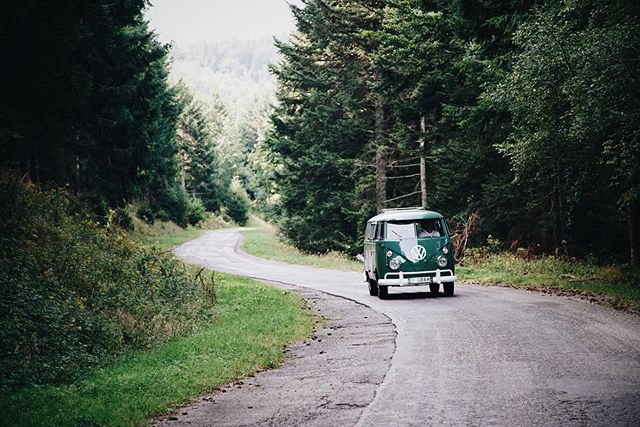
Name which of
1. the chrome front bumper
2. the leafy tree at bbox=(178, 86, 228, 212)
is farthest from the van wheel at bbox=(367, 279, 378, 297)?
the leafy tree at bbox=(178, 86, 228, 212)

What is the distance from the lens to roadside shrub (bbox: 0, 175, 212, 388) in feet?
32.7

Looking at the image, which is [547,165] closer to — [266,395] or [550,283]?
[550,283]

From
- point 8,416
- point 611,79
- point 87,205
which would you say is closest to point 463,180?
point 611,79

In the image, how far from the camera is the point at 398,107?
28375 mm

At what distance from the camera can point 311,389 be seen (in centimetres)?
780

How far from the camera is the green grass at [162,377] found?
689 centimetres

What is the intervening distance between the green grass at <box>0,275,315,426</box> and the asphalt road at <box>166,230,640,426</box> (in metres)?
0.62

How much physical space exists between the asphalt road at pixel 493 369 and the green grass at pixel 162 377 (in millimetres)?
616

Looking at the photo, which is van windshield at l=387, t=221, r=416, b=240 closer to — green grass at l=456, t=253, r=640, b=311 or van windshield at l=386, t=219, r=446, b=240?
van windshield at l=386, t=219, r=446, b=240

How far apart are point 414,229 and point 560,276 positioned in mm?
6116

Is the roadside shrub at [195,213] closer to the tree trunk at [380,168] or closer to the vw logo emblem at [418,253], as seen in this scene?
the tree trunk at [380,168]

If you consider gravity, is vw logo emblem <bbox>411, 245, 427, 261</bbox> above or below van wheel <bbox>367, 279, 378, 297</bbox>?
above

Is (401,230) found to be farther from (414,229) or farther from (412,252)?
(412,252)

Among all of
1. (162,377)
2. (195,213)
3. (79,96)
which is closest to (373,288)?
(162,377)
